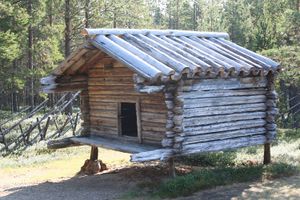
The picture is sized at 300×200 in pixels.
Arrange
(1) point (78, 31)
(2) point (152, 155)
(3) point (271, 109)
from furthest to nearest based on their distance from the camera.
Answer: (1) point (78, 31)
(3) point (271, 109)
(2) point (152, 155)

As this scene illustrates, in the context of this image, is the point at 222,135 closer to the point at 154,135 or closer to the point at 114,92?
the point at 154,135

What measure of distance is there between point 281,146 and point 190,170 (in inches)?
225

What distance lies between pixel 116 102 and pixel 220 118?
10.8 ft

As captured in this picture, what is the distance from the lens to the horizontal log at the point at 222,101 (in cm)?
1265

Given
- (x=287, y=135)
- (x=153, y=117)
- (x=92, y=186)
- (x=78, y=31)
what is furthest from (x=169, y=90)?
(x=78, y=31)

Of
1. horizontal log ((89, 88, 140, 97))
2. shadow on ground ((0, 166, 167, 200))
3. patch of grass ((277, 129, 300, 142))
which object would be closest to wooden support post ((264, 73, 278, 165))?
shadow on ground ((0, 166, 167, 200))

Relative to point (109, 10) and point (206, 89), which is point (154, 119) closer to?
point (206, 89)

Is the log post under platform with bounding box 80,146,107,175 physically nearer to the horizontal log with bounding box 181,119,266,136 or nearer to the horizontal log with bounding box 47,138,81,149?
the horizontal log with bounding box 47,138,81,149

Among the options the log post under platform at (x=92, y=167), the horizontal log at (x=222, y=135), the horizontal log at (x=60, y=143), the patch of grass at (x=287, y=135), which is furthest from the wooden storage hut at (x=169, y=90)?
the patch of grass at (x=287, y=135)

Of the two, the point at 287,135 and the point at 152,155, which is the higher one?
the point at 152,155

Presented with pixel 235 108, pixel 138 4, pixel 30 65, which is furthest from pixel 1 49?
pixel 235 108

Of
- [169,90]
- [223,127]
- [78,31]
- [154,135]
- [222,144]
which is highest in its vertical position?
[78,31]

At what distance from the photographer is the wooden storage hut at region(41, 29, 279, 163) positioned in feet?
39.7

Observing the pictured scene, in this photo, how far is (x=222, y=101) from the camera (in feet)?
44.2
